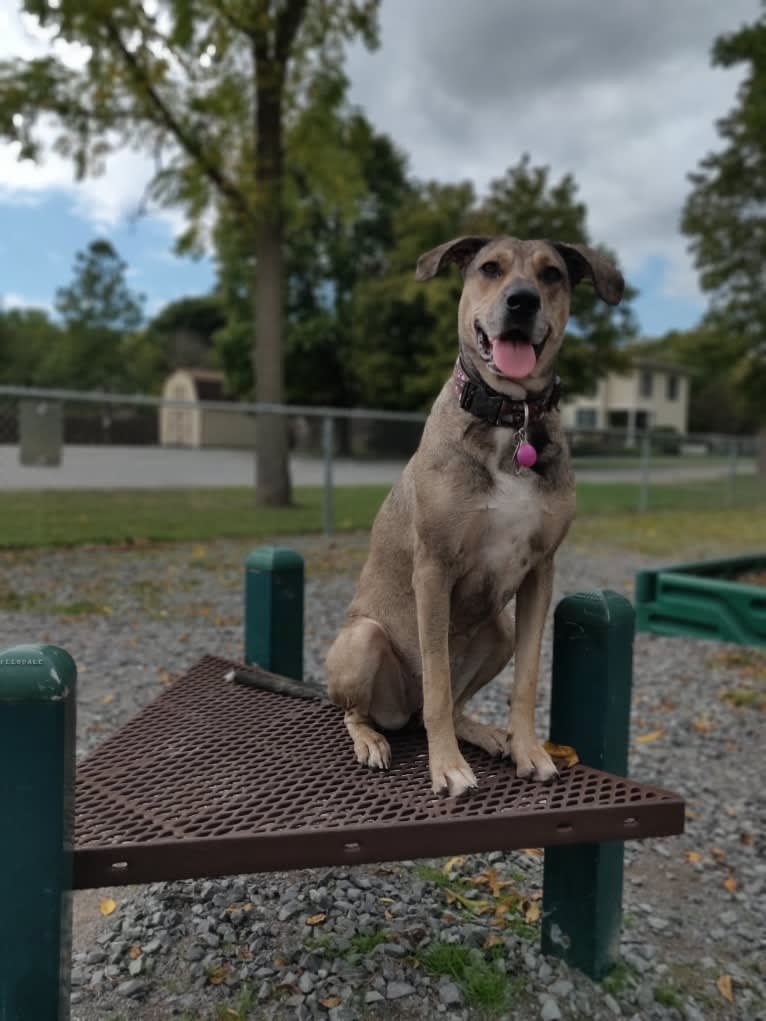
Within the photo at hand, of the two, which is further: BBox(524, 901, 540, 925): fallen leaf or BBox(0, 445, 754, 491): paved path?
BBox(0, 445, 754, 491): paved path

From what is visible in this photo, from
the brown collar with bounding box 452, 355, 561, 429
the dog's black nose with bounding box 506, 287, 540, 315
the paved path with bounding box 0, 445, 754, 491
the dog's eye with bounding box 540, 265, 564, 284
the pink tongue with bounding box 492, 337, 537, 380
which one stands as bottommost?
the paved path with bounding box 0, 445, 754, 491

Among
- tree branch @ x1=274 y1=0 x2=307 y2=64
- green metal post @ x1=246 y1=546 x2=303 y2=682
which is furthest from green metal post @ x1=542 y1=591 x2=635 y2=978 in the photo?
tree branch @ x1=274 y1=0 x2=307 y2=64

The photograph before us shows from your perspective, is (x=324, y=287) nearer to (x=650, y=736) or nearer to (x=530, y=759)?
(x=650, y=736)

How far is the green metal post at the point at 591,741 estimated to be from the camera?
2.36 meters

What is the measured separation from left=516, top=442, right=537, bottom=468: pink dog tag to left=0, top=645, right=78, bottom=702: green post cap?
4.24ft

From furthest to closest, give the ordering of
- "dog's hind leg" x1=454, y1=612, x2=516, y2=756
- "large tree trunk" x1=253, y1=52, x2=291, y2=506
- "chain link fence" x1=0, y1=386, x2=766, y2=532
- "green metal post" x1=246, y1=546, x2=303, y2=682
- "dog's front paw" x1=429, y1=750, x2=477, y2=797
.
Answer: "large tree trunk" x1=253, y1=52, x2=291, y2=506 → "chain link fence" x1=0, y1=386, x2=766, y2=532 → "green metal post" x1=246, y1=546, x2=303, y2=682 → "dog's hind leg" x1=454, y1=612, x2=516, y2=756 → "dog's front paw" x1=429, y1=750, x2=477, y2=797

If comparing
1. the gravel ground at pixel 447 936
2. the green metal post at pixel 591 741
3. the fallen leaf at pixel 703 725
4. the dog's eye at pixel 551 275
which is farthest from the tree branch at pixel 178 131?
the green metal post at pixel 591 741

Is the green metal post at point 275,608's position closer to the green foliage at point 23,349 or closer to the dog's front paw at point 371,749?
the dog's front paw at point 371,749

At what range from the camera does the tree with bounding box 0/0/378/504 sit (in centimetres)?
1149

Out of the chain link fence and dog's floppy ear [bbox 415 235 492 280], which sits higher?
dog's floppy ear [bbox 415 235 492 280]

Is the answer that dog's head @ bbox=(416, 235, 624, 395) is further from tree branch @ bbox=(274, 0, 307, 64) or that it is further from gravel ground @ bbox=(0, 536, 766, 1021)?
tree branch @ bbox=(274, 0, 307, 64)

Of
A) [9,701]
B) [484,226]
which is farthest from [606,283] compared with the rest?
[484,226]

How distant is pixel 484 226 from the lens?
1130 inches

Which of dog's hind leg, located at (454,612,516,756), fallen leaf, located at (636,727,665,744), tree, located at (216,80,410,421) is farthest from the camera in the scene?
tree, located at (216,80,410,421)
